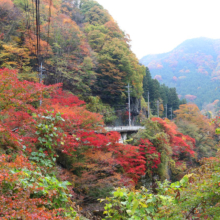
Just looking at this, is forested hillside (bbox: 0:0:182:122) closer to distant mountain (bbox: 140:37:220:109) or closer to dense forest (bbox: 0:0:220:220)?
dense forest (bbox: 0:0:220:220)

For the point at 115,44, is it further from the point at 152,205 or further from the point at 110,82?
the point at 152,205

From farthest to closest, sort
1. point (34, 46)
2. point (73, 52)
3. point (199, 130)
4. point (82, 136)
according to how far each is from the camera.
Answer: point (199, 130)
point (73, 52)
point (34, 46)
point (82, 136)

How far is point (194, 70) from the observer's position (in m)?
100

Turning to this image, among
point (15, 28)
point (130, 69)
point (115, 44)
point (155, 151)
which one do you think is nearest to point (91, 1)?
point (115, 44)

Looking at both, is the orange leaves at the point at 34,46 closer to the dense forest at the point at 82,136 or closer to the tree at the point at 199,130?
the dense forest at the point at 82,136

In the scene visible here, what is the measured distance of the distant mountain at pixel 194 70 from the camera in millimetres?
76188

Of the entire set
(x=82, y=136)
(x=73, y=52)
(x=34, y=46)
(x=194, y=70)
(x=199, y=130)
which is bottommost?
(x=199, y=130)

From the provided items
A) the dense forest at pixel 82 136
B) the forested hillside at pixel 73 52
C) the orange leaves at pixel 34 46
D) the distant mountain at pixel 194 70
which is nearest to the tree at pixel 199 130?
the dense forest at pixel 82 136

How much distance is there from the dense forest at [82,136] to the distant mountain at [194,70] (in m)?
43.0

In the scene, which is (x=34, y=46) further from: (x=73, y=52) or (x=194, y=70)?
(x=194, y=70)

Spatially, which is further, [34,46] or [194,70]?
[194,70]

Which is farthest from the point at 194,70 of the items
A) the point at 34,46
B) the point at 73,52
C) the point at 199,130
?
the point at 34,46

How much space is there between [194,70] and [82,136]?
105m

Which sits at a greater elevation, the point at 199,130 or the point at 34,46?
the point at 34,46
